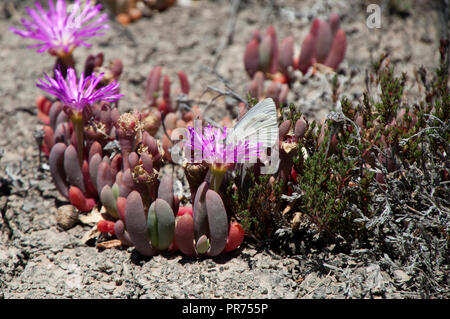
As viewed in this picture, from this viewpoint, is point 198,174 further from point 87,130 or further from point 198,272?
point 87,130

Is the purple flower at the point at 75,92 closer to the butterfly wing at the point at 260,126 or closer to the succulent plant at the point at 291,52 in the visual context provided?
the butterfly wing at the point at 260,126

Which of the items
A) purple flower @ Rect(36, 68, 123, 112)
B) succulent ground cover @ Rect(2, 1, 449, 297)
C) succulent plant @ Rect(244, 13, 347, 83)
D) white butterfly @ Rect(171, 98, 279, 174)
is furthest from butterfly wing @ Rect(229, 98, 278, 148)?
succulent plant @ Rect(244, 13, 347, 83)

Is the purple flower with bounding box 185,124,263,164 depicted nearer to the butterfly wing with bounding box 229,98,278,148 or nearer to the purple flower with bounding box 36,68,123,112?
the butterfly wing with bounding box 229,98,278,148

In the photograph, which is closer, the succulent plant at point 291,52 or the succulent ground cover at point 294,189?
the succulent ground cover at point 294,189

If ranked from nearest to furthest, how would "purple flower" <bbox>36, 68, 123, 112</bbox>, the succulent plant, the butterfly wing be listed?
1. the butterfly wing
2. "purple flower" <bbox>36, 68, 123, 112</bbox>
3. the succulent plant

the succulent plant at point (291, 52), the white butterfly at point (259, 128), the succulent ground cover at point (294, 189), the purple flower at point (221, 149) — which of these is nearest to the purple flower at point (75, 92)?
the succulent ground cover at point (294, 189)

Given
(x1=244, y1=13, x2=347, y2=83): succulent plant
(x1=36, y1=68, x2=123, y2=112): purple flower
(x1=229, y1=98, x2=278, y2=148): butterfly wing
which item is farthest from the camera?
(x1=244, y1=13, x2=347, y2=83): succulent plant
